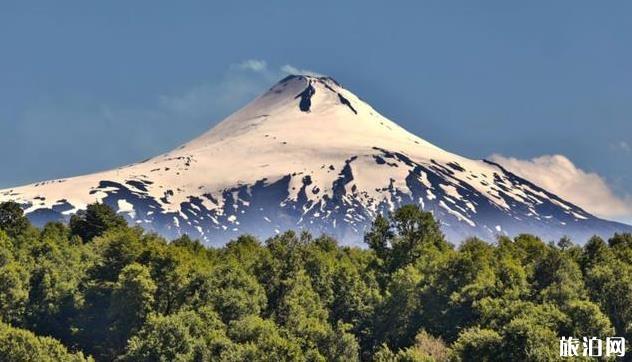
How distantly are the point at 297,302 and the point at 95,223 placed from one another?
→ 68971mm

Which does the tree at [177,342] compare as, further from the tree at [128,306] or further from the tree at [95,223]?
the tree at [95,223]

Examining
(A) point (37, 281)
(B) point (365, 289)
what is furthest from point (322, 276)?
(A) point (37, 281)

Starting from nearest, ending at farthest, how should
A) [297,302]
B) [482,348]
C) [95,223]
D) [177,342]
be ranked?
[482,348]
[177,342]
[297,302]
[95,223]

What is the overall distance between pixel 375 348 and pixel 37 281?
4792cm

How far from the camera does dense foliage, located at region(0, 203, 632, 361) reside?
91188 mm

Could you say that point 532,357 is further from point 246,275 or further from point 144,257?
point 144,257

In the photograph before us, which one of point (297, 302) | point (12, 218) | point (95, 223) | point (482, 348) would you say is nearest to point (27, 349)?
point (297, 302)

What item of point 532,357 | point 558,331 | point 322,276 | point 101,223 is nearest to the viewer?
point 532,357

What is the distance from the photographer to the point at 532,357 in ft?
260

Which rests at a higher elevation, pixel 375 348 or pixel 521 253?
pixel 521 253

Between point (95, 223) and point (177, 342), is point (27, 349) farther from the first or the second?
point (95, 223)

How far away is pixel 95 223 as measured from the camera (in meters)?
172

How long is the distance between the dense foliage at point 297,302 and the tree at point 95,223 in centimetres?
2295

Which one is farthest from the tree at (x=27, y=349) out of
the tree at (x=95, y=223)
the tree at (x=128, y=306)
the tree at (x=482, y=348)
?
the tree at (x=95, y=223)
